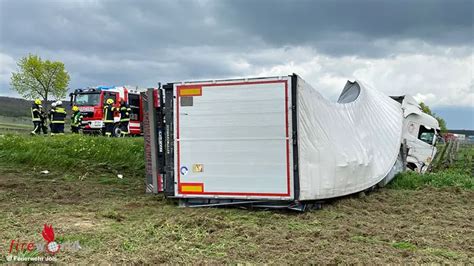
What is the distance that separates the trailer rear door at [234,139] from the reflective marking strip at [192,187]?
0.02m

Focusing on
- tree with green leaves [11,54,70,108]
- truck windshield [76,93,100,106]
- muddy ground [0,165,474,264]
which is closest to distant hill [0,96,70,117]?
tree with green leaves [11,54,70,108]

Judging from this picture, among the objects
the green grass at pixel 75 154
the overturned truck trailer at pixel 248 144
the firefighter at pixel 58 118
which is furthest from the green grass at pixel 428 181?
the firefighter at pixel 58 118

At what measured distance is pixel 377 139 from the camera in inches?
373

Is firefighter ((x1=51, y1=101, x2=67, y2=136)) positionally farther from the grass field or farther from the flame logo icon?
the flame logo icon

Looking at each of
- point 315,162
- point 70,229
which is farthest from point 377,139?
point 70,229

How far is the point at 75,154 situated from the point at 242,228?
7249 mm

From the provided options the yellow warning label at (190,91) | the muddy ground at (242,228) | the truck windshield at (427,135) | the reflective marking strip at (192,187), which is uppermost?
the yellow warning label at (190,91)

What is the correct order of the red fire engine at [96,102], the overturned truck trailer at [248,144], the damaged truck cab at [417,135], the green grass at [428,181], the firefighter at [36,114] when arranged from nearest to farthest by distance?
the overturned truck trailer at [248,144] → the green grass at [428,181] → the damaged truck cab at [417,135] → the firefighter at [36,114] → the red fire engine at [96,102]

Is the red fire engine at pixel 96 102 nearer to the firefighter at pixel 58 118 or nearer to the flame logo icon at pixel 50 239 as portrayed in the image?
the firefighter at pixel 58 118

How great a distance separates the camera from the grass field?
4820 millimetres

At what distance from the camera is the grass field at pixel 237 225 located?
4.82 metres

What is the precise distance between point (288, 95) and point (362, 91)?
4.05m

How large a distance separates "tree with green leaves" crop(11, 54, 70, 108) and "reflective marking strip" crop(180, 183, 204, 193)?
3715 cm

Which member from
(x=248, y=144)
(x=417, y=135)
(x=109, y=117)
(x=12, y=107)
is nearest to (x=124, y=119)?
(x=109, y=117)
